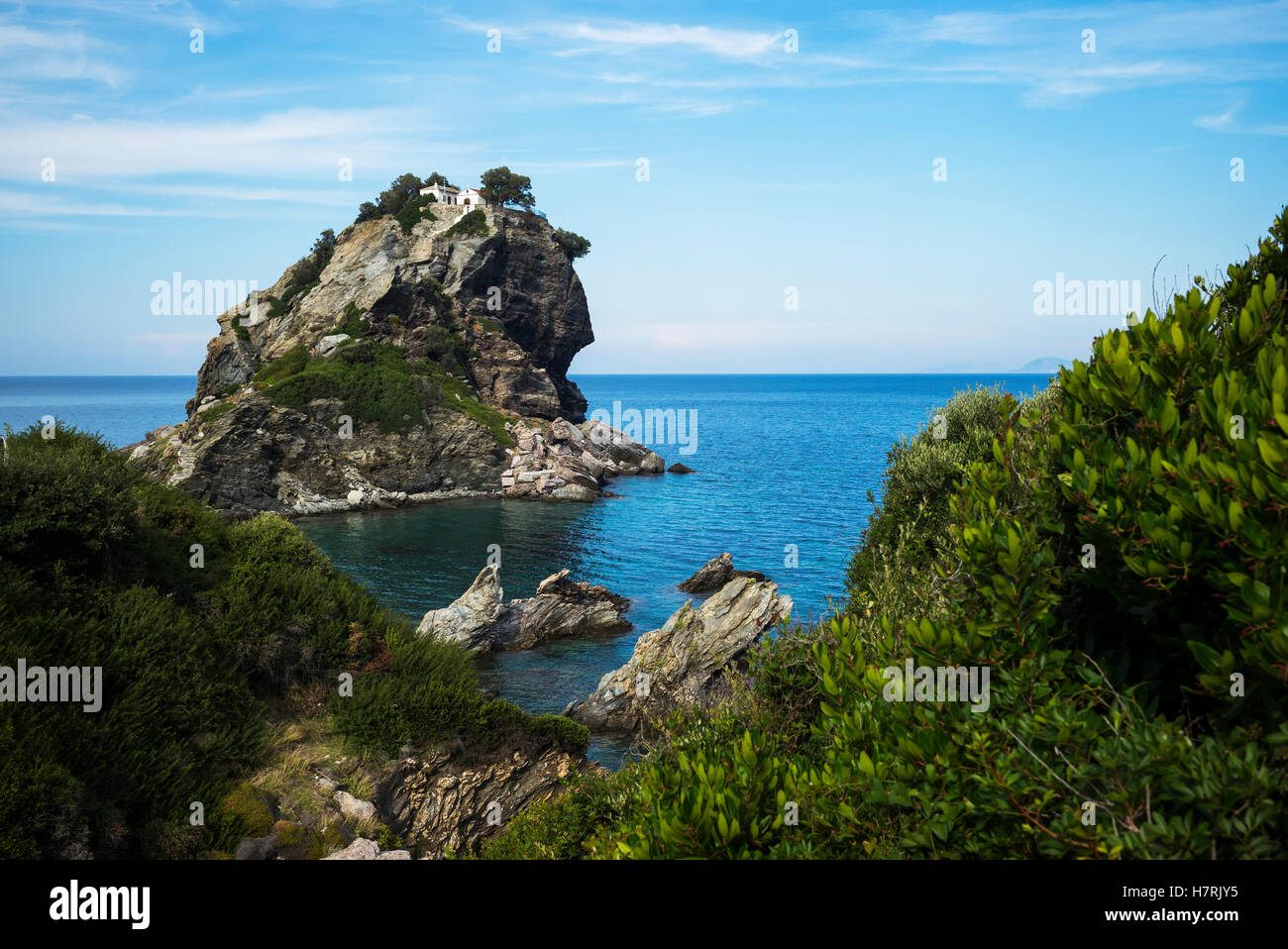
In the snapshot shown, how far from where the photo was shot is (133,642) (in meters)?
15.8

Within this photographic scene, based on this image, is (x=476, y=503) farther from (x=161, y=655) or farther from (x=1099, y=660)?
(x=1099, y=660)

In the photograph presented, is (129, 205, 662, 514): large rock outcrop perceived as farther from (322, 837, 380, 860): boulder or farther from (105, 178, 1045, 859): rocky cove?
(322, 837, 380, 860): boulder

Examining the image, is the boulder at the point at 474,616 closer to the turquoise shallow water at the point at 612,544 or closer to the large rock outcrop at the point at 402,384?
the turquoise shallow water at the point at 612,544

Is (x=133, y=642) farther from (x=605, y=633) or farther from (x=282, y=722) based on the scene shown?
(x=605, y=633)

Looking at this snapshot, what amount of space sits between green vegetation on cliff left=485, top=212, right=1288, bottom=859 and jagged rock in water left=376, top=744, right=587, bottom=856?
12537 mm


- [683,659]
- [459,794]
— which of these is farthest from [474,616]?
[459,794]

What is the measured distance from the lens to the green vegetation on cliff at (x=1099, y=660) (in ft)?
13.8

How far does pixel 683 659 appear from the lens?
97.1 feet

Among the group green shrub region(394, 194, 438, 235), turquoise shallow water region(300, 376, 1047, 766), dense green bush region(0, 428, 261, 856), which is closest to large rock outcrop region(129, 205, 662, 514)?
green shrub region(394, 194, 438, 235)

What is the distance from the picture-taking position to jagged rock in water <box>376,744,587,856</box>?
1727cm

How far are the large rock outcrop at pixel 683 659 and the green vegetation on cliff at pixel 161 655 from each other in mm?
7789
